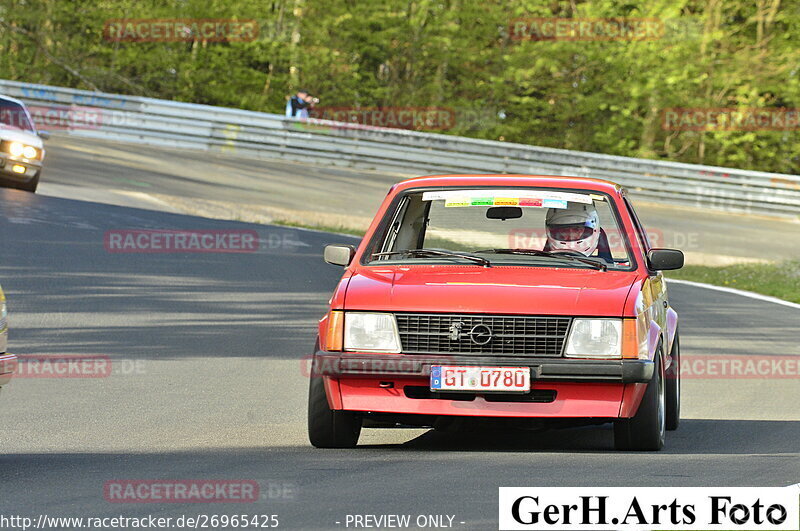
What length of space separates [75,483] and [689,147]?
35.7 metres

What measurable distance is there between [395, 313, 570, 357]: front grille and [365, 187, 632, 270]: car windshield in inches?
25.7

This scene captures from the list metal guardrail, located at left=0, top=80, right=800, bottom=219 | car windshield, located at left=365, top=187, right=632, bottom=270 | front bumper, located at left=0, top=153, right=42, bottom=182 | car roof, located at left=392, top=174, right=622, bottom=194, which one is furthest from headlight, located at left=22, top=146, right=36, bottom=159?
car roof, located at left=392, top=174, right=622, bottom=194

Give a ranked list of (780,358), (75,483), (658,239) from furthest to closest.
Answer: (658,239)
(780,358)
(75,483)

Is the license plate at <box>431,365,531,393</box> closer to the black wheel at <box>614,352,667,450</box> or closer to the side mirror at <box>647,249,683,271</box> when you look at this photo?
the black wheel at <box>614,352,667,450</box>

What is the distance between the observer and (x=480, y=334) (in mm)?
7363

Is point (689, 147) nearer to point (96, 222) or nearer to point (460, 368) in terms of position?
point (96, 222)

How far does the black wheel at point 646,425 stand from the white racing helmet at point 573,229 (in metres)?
0.99

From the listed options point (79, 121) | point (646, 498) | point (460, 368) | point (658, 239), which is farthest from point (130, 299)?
point (79, 121)

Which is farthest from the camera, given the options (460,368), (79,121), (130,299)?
(79,121)

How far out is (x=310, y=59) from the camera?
4019cm

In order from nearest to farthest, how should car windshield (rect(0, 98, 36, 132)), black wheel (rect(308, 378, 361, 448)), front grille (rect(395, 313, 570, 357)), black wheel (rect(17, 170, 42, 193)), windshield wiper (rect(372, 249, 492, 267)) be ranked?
1. front grille (rect(395, 313, 570, 357))
2. black wheel (rect(308, 378, 361, 448))
3. windshield wiper (rect(372, 249, 492, 267))
4. car windshield (rect(0, 98, 36, 132))
5. black wheel (rect(17, 170, 42, 193))

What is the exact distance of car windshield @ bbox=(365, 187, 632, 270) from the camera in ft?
26.8

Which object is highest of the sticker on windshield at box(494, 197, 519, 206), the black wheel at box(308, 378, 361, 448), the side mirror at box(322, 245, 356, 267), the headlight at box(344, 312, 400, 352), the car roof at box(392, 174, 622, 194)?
the car roof at box(392, 174, 622, 194)

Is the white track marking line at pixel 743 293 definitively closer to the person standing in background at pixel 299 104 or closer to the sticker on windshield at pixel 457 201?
the sticker on windshield at pixel 457 201
